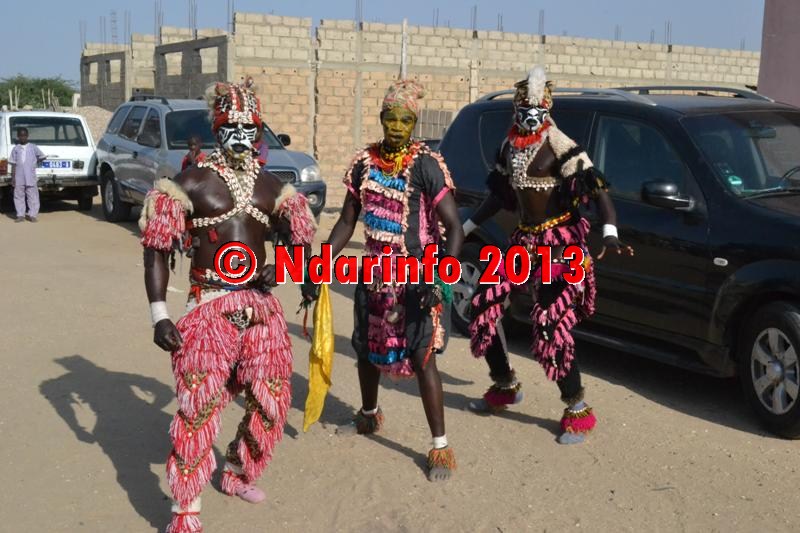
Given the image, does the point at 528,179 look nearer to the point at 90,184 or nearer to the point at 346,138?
the point at 90,184

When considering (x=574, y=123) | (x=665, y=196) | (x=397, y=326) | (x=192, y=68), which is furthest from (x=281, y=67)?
(x=397, y=326)

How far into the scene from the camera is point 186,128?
1355cm

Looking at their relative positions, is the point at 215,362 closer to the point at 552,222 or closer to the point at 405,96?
Result: the point at 405,96

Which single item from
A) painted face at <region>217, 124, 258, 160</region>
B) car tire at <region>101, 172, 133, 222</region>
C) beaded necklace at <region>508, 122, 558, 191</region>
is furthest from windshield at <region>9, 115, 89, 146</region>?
painted face at <region>217, 124, 258, 160</region>

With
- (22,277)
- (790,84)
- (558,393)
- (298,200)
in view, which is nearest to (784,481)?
(558,393)

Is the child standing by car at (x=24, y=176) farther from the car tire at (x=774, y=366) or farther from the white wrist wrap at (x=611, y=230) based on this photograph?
the car tire at (x=774, y=366)

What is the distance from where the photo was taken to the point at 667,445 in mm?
5469

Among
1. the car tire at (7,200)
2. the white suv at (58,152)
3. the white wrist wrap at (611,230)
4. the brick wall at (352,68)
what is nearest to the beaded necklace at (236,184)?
the white wrist wrap at (611,230)

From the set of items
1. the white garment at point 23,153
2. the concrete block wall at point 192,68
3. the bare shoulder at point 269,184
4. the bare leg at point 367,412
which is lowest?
the bare leg at point 367,412

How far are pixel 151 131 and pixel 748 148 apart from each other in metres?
9.60

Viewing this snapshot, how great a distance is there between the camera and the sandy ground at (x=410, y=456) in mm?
4562

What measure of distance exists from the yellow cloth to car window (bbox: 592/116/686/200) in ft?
7.77

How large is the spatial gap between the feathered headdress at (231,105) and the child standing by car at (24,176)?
11.9 meters

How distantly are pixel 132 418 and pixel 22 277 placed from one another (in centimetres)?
512
